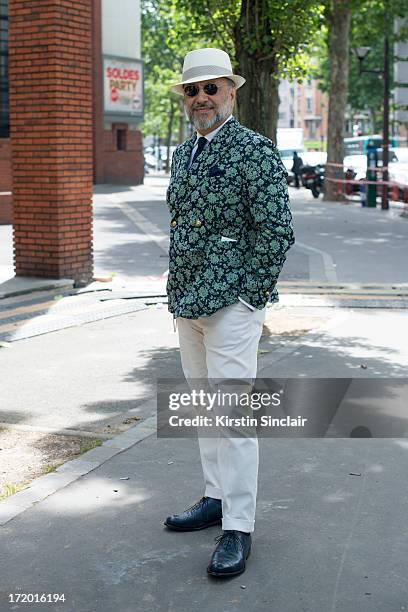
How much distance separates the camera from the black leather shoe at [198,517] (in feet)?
14.8

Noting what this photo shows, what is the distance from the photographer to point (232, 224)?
414 centimetres

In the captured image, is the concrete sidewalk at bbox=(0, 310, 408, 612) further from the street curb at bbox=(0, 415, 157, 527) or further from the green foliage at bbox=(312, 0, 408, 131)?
the green foliage at bbox=(312, 0, 408, 131)

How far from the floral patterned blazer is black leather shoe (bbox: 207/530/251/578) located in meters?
0.90

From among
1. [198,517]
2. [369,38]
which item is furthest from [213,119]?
[369,38]

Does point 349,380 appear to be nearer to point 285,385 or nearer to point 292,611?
point 285,385

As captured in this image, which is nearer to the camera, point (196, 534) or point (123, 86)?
point (196, 534)

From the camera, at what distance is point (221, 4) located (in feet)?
34.3

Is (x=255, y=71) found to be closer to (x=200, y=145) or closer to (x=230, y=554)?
(x=200, y=145)

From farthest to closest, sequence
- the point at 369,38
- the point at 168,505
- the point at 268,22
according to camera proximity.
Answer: the point at 369,38 < the point at 268,22 < the point at 168,505

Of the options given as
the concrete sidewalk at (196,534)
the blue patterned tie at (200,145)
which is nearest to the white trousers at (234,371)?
the concrete sidewalk at (196,534)

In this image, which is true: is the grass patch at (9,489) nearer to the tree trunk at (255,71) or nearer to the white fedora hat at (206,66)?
the white fedora hat at (206,66)

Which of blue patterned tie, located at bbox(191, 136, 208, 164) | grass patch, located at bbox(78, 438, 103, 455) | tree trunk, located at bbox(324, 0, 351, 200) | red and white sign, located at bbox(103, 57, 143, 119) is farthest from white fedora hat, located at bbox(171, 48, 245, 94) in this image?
red and white sign, located at bbox(103, 57, 143, 119)

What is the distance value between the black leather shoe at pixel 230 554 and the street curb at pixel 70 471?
105 centimetres

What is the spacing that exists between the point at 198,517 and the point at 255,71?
20.9 feet
